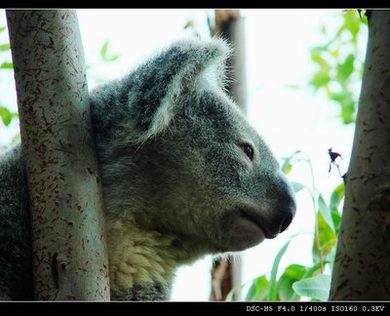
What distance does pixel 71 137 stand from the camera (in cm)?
170

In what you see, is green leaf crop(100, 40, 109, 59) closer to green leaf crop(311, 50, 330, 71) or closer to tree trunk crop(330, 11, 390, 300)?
green leaf crop(311, 50, 330, 71)

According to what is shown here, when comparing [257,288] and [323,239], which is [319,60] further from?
[257,288]

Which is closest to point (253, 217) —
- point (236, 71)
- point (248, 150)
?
point (248, 150)

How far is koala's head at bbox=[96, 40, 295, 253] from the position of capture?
6.73 ft

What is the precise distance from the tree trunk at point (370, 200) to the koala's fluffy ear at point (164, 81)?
2.58ft

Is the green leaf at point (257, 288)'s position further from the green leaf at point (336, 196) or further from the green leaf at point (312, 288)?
the green leaf at point (312, 288)

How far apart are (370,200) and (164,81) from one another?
0.88 meters

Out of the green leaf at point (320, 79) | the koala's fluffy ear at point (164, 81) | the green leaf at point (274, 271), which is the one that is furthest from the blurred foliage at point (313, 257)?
the green leaf at point (320, 79)

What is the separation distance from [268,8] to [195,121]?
45cm

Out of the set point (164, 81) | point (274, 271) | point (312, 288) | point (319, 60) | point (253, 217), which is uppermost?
point (319, 60)

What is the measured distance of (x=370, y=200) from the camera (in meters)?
1.29

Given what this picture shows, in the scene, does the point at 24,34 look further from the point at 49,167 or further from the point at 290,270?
the point at 290,270
